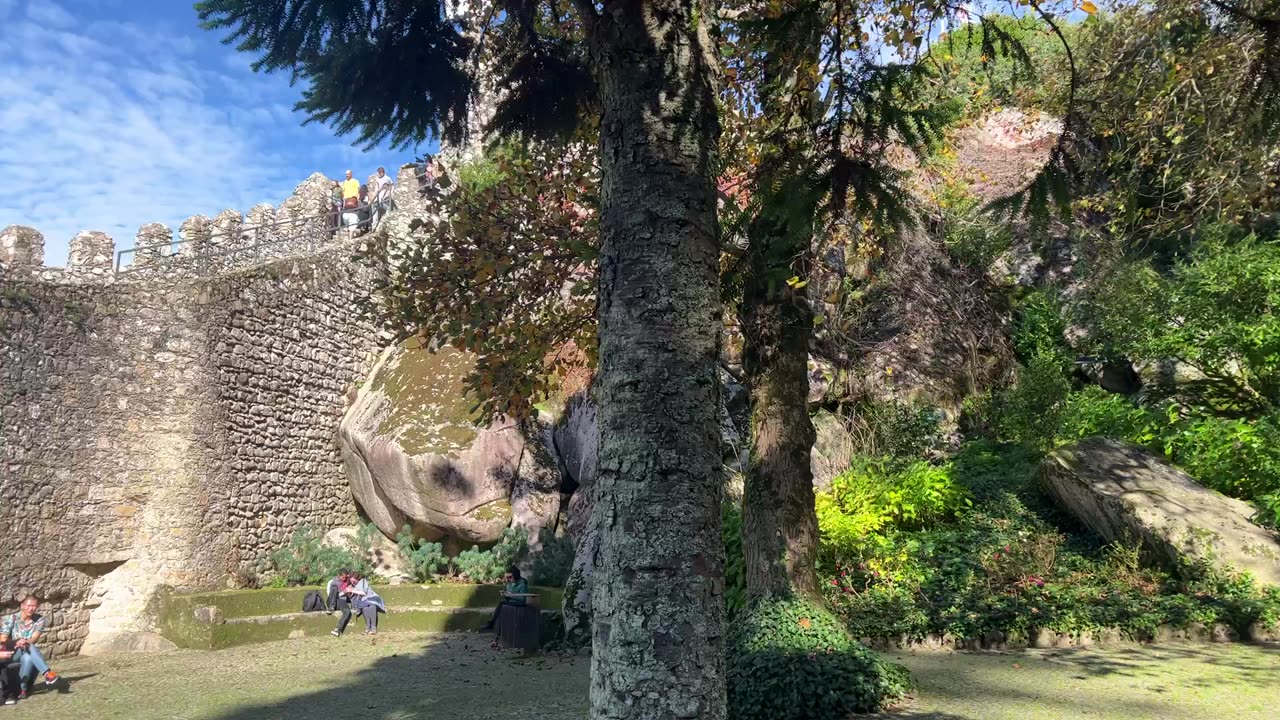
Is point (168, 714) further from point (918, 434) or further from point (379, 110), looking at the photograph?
point (918, 434)

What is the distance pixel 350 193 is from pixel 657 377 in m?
17.5

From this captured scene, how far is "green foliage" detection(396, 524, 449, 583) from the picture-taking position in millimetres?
14352

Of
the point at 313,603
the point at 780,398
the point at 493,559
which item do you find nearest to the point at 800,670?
the point at 780,398

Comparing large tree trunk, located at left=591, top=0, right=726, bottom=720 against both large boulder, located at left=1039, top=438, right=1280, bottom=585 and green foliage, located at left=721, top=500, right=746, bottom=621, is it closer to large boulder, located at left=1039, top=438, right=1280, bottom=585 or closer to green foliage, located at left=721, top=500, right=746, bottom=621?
green foliage, located at left=721, top=500, right=746, bottom=621

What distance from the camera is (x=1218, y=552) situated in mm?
8539

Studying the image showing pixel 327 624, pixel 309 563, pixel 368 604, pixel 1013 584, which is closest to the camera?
pixel 1013 584

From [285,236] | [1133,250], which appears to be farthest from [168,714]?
[1133,250]

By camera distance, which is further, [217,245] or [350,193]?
[350,193]

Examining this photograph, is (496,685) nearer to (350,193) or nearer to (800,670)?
(800,670)

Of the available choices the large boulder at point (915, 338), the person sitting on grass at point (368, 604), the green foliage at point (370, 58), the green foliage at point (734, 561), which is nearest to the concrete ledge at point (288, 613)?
the person sitting on grass at point (368, 604)

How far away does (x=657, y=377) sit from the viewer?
329 cm

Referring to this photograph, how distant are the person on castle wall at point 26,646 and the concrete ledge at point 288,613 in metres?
2.22

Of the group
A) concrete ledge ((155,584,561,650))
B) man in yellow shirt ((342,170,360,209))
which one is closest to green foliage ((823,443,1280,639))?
concrete ledge ((155,584,561,650))

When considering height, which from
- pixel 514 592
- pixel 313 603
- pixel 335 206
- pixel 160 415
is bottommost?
pixel 313 603
